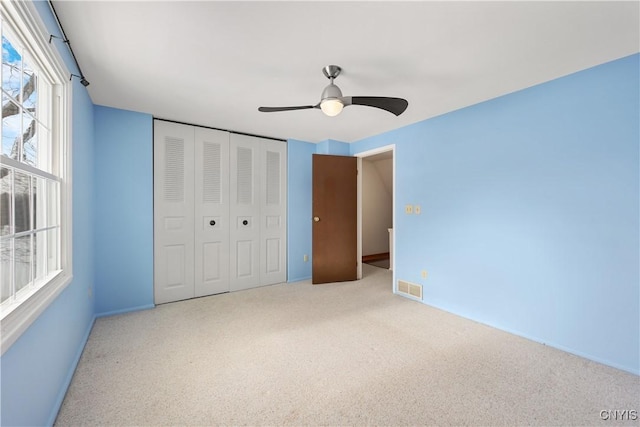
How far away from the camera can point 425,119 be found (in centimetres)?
333

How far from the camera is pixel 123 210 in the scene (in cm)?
301

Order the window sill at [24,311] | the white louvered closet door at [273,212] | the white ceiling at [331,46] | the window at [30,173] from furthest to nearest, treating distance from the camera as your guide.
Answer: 1. the white louvered closet door at [273,212]
2. the white ceiling at [331,46]
3. the window at [30,173]
4. the window sill at [24,311]

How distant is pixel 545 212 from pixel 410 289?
1760mm

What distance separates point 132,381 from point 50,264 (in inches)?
37.1

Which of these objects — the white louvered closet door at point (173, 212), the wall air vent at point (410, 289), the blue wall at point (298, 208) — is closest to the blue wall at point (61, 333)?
the white louvered closet door at point (173, 212)

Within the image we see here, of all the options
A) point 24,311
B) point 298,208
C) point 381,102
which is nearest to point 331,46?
point 381,102

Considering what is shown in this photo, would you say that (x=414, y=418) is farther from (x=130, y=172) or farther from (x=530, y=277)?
(x=130, y=172)

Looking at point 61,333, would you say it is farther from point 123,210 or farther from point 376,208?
point 376,208

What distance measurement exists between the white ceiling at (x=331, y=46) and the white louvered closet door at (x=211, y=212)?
0.84 m

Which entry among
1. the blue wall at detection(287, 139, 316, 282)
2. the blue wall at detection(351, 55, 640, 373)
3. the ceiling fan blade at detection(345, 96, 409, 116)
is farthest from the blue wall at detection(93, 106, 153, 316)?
the blue wall at detection(351, 55, 640, 373)

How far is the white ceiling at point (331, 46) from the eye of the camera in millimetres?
1510

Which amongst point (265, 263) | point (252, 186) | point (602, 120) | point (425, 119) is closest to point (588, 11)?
point (602, 120)

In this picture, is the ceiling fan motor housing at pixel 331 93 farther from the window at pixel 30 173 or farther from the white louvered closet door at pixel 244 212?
the white louvered closet door at pixel 244 212

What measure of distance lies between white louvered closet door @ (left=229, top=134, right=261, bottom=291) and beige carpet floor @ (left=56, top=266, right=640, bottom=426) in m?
1.00
